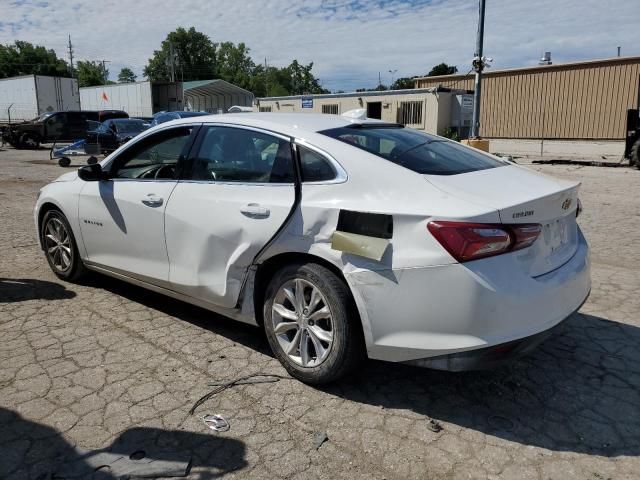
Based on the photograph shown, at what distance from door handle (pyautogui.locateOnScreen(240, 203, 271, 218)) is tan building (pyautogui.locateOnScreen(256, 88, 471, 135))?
2407cm

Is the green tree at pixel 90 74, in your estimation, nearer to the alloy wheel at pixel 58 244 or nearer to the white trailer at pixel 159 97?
the white trailer at pixel 159 97

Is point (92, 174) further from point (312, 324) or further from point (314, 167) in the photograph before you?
point (312, 324)

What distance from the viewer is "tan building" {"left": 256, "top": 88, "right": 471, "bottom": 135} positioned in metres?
27.5

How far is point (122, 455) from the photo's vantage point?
263 centimetres

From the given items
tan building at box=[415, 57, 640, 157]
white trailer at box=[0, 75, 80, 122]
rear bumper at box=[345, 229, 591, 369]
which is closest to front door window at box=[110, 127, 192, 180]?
rear bumper at box=[345, 229, 591, 369]

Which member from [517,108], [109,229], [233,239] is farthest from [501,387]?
[517,108]

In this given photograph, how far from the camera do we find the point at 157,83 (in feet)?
119

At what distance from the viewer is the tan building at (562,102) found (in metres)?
23.6

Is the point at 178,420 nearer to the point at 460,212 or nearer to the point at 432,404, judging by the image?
the point at 432,404

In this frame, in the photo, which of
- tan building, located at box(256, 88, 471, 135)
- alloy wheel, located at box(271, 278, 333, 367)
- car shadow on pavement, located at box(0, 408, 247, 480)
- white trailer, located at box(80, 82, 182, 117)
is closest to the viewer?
car shadow on pavement, located at box(0, 408, 247, 480)

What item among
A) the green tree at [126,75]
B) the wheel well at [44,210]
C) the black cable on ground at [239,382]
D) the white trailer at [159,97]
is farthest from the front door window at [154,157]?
the green tree at [126,75]

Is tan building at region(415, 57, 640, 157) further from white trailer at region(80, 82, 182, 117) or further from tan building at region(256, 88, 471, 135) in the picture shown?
white trailer at region(80, 82, 182, 117)

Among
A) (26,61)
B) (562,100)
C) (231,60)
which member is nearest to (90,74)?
(26,61)

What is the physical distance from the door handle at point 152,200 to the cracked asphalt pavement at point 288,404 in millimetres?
957
